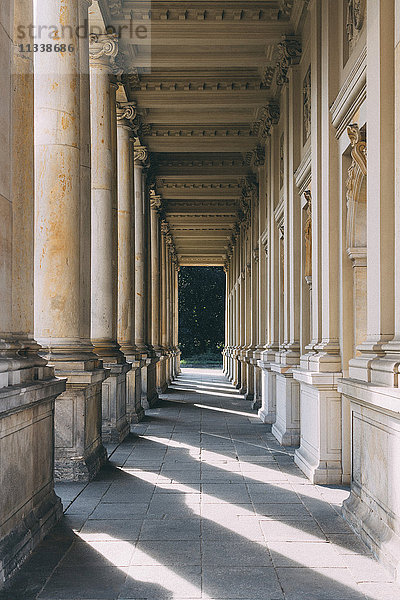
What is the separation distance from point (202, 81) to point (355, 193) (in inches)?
491

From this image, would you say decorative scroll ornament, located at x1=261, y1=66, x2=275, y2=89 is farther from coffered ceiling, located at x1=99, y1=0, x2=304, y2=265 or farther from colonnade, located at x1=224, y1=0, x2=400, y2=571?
colonnade, located at x1=224, y1=0, x2=400, y2=571

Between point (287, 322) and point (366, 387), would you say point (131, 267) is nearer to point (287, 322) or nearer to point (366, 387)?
point (287, 322)

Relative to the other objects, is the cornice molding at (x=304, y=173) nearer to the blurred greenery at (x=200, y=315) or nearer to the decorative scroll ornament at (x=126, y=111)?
the decorative scroll ornament at (x=126, y=111)

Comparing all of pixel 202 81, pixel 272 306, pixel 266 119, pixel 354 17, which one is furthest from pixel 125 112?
pixel 354 17

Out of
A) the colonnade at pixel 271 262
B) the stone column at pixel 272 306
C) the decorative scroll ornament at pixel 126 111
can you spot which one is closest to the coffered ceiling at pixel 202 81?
the decorative scroll ornament at pixel 126 111

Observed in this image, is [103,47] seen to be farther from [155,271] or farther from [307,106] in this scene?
[155,271]

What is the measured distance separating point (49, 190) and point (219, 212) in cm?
2755

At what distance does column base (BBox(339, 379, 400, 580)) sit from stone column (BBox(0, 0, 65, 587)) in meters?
3.83

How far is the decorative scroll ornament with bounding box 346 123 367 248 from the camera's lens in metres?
10.8

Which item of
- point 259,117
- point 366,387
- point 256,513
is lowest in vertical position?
point 256,513

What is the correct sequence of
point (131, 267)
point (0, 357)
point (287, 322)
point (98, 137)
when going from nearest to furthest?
point (0, 357), point (98, 137), point (287, 322), point (131, 267)

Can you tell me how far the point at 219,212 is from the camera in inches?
1548

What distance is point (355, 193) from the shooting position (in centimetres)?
1150

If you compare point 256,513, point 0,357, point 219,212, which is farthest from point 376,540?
point 219,212
